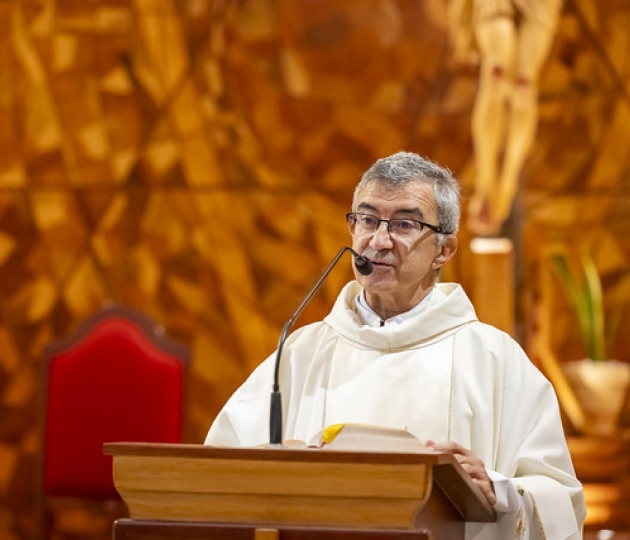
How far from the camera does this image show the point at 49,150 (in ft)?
21.0

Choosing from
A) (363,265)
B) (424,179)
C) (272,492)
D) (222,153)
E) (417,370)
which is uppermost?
(222,153)

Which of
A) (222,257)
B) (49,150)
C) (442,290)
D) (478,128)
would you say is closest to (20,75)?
(49,150)

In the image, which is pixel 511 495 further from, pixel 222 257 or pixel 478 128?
pixel 222 257

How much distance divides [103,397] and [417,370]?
1.97 meters

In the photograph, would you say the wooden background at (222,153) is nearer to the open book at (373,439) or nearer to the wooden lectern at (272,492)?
the open book at (373,439)

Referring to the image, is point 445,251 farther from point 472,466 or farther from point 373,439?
point 373,439

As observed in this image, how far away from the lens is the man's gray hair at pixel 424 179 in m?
3.00

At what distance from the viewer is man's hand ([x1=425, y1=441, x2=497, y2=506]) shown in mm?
2529

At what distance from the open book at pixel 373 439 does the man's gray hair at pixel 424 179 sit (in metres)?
0.76

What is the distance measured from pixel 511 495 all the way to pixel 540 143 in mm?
3771

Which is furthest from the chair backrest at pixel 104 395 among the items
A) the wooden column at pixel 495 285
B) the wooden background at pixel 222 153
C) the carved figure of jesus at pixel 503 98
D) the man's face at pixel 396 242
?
the man's face at pixel 396 242

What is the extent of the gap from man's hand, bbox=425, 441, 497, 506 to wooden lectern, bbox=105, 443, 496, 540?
19cm

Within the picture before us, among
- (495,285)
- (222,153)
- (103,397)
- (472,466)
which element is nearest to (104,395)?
(103,397)

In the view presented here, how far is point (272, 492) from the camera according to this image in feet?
7.28
